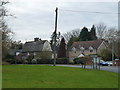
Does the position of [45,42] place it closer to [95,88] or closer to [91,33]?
[91,33]

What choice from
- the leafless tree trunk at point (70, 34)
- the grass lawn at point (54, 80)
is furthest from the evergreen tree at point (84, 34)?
the grass lawn at point (54, 80)

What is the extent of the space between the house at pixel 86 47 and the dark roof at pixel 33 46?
1273 centimetres

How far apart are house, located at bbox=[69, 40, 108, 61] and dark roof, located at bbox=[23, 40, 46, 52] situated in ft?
41.8

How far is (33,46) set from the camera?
311 feet

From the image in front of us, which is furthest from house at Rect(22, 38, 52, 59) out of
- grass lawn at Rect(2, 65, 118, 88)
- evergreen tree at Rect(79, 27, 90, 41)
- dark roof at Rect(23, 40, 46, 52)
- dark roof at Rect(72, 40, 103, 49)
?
grass lawn at Rect(2, 65, 118, 88)

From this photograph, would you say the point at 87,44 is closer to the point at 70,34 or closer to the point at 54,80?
the point at 70,34

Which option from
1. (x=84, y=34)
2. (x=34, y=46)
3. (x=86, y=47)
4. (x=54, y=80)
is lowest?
(x=54, y=80)

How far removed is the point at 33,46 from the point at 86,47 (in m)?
22.9

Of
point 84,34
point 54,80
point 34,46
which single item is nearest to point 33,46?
point 34,46

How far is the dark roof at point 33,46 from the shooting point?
302ft

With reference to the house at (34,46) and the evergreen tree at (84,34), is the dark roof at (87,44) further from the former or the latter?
the house at (34,46)

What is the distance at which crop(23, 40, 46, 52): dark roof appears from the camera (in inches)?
3621

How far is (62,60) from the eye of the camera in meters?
63.8

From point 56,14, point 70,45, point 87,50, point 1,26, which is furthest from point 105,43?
point 1,26
